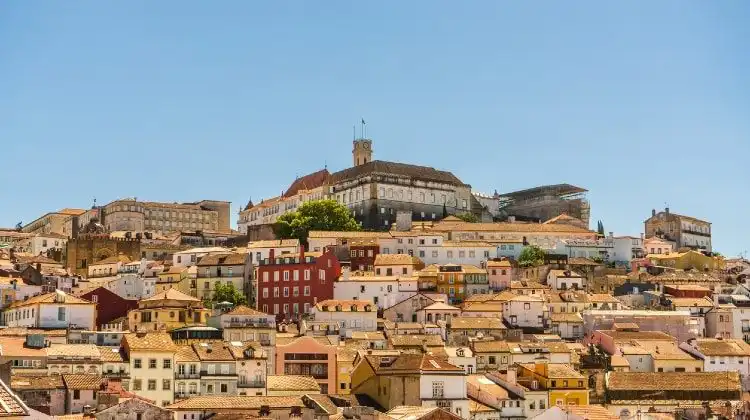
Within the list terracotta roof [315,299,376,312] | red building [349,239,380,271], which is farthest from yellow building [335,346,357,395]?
red building [349,239,380,271]

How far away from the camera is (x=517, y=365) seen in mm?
81562

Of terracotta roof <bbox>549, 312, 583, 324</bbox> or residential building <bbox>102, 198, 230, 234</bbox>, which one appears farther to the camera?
residential building <bbox>102, 198, 230, 234</bbox>

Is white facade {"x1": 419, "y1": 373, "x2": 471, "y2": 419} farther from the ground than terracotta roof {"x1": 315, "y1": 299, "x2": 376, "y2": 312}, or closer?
closer

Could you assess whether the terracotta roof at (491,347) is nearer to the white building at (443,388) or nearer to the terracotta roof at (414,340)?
the terracotta roof at (414,340)

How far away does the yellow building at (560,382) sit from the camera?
76.8m

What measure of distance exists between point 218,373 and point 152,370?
3806 millimetres

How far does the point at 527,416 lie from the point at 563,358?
1273 cm

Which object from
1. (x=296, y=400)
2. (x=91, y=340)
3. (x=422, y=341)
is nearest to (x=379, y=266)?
(x=422, y=341)

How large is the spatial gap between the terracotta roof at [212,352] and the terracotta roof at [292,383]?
2.81 meters

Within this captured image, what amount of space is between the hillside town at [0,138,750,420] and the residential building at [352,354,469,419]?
11 centimetres

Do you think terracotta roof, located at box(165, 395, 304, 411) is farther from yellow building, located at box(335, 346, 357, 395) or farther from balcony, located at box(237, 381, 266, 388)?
yellow building, located at box(335, 346, 357, 395)

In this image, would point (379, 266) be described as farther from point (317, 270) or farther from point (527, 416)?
point (527, 416)

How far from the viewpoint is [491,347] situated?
8612 centimetres

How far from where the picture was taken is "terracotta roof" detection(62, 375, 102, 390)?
205 feet
